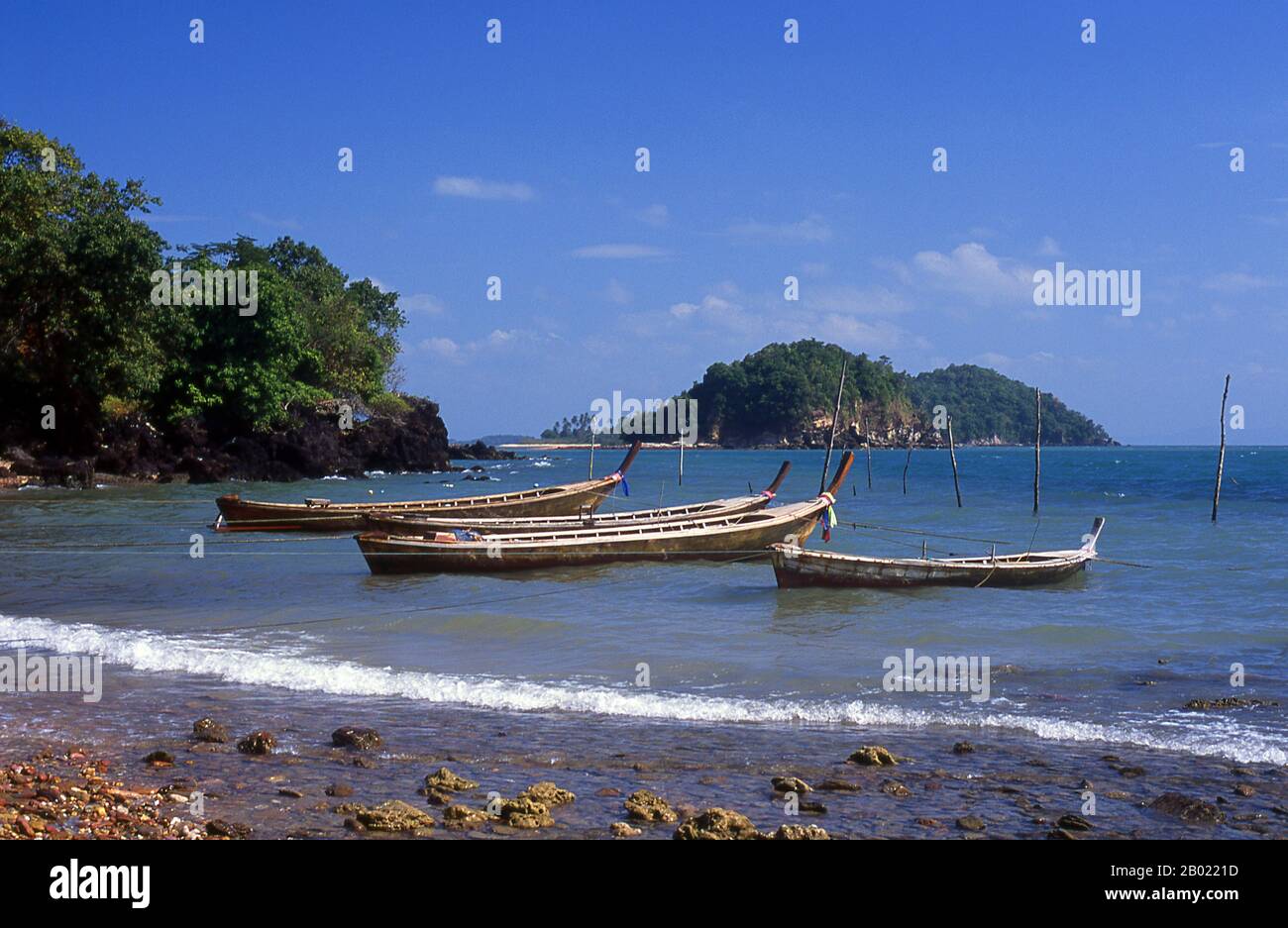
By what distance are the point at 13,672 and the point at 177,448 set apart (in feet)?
133

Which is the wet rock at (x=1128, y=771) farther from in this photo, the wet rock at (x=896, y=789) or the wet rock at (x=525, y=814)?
the wet rock at (x=525, y=814)

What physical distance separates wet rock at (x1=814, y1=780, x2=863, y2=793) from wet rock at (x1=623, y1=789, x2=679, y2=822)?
1.23m

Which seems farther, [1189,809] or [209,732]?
[209,732]

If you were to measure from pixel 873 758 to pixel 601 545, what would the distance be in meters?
13.6

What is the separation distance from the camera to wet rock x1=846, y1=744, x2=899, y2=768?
8.34m

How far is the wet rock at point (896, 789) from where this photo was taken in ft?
24.9

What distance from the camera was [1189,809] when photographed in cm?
733

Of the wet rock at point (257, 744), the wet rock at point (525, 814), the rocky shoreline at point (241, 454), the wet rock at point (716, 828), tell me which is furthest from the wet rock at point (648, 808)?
the rocky shoreline at point (241, 454)

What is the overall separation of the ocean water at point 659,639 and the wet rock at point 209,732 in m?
0.92

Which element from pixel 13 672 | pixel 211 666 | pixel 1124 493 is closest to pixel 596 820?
pixel 211 666

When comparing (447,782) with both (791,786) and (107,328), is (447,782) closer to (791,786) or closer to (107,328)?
(791,786)

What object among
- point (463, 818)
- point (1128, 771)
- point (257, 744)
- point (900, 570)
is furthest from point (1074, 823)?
point (900, 570)

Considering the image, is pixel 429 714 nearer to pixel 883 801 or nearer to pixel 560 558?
pixel 883 801

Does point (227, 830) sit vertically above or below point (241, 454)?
below
